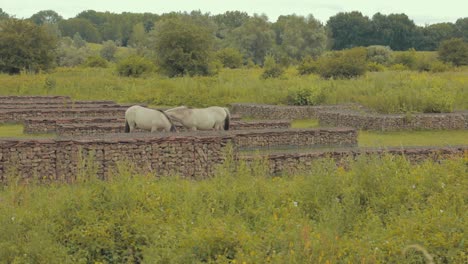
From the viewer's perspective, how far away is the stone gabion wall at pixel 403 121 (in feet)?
81.3

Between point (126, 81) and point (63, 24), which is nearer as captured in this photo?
point (126, 81)

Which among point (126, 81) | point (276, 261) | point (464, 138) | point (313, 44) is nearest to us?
point (276, 261)

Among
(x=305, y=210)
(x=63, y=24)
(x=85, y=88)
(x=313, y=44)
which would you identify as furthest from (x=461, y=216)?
(x=63, y=24)

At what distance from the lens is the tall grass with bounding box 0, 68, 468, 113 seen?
27298mm

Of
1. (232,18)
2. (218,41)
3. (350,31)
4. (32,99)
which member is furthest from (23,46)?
(232,18)

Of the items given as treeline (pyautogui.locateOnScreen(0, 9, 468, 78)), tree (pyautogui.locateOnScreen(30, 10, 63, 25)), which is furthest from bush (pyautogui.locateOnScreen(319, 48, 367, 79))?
tree (pyautogui.locateOnScreen(30, 10, 63, 25))

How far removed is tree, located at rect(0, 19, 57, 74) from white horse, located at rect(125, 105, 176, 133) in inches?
1108

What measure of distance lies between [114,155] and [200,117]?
5670 millimetres

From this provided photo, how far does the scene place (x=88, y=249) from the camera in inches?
Result: 344

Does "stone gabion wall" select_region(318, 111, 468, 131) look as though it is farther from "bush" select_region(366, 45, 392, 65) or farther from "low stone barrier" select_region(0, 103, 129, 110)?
"bush" select_region(366, 45, 392, 65)

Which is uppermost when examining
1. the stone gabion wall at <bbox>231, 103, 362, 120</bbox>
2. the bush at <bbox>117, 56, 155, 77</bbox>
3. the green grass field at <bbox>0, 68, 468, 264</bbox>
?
the bush at <bbox>117, 56, 155, 77</bbox>

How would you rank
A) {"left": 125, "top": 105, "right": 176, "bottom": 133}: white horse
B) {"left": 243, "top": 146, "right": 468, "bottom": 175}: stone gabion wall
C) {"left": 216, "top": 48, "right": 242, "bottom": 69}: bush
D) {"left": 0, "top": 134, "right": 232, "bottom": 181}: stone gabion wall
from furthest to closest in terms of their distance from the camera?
1. {"left": 216, "top": 48, "right": 242, "bottom": 69}: bush
2. {"left": 125, "top": 105, "right": 176, "bottom": 133}: white horse
3. {"left": 243, "top": 146, "right": 468, "bottom": 175}: stone gabion wall
4. {"left": 0, "top": 134, "right": 232, "bottom": 181}: stone gabion wall

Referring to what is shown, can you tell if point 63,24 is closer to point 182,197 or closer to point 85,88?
point 85,88

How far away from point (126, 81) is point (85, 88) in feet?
9.01
